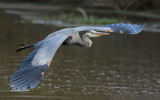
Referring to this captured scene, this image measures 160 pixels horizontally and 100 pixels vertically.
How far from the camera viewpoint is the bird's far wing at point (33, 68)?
295 inches

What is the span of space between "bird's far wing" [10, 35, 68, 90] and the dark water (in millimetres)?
2278

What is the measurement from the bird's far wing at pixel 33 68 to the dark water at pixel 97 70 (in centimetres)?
228

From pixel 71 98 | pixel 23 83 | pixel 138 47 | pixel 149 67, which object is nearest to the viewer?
pixel 23 83

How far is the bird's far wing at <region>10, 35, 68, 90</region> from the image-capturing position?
748cm

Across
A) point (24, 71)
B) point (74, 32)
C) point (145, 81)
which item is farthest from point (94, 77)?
point (24, 71)

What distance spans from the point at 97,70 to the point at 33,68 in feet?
20.7

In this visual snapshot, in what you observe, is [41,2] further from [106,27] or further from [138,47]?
[106,27]

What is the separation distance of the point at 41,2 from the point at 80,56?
29.5 m

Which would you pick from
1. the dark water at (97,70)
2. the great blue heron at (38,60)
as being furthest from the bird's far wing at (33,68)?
the dark water at (97,70)

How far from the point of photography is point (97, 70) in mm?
13984

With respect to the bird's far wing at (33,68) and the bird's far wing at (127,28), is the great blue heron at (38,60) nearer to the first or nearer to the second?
the bird's far wing at (33,68)

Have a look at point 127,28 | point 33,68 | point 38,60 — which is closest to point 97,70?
point 127,28

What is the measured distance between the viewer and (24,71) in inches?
305

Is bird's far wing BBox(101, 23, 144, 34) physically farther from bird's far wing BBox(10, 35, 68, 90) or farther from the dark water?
bird's far wing BBox(10, 35, 68, 90)
